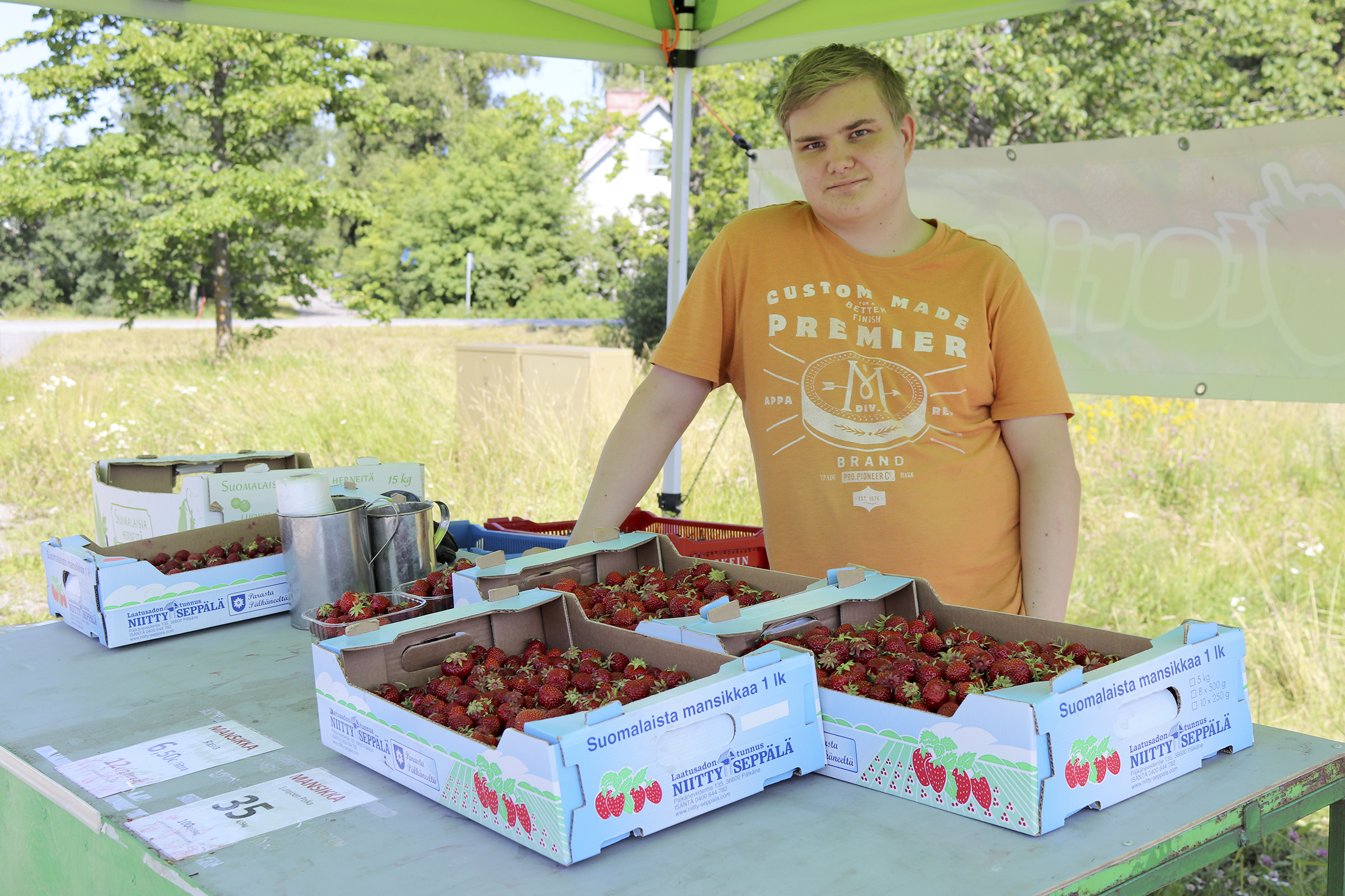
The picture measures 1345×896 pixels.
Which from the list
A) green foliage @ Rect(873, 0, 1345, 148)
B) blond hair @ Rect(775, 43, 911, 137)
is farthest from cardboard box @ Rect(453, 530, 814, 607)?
green foliage @ Rect(873, 0, 1345, 148)

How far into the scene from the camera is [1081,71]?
10.5 metres

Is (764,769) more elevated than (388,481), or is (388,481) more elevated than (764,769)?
(388,481)

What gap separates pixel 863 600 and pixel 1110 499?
487 centimetres

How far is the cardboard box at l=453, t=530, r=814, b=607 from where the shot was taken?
5.97ft

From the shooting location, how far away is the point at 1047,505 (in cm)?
221

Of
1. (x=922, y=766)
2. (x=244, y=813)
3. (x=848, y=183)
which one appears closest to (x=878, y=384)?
(x=848, y=183)

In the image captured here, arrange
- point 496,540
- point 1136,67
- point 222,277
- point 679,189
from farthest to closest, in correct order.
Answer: point 222,277
point 1136,67
point 679,189
point 496,540

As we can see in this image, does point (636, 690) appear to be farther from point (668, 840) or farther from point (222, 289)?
point (222, 289)

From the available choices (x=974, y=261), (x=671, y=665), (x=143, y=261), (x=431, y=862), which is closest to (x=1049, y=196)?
(x=974, y=261)

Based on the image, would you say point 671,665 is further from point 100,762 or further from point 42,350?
point 42,350

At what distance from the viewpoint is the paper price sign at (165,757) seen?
4.60 feet

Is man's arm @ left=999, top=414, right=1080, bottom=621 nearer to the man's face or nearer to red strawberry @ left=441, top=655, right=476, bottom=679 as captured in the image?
the man's face

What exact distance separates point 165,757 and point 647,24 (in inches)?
111

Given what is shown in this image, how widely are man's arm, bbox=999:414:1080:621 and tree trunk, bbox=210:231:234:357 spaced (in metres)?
12.1
